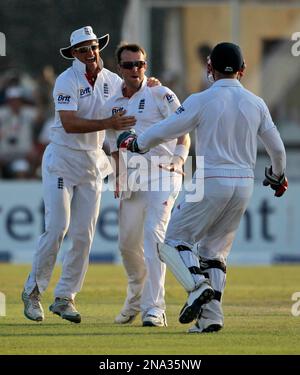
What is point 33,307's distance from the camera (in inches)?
449

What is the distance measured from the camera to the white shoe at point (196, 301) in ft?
32.4

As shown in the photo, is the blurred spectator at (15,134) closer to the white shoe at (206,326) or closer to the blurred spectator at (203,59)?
the blurred spectator at (203,59)

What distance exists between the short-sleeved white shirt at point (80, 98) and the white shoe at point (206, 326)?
1994 millimetres

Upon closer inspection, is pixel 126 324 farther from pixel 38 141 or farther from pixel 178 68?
pixel 178 68

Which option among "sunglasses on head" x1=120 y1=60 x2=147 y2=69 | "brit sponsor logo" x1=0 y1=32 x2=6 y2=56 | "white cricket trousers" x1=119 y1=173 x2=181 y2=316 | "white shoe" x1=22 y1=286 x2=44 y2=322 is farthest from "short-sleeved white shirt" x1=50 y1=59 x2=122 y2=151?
"brit sponsor logo" x1=0 y1=32 x2=6 y2=56

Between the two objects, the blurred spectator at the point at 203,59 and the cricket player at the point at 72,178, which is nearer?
the cricket player at the point at 72,178

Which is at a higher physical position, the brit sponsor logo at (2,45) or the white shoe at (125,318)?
the brit sponsor logo at (2,45)

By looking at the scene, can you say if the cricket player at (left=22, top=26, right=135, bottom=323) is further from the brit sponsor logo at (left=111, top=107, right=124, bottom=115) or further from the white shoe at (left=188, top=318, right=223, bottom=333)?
the white shoe at (left=188, top=318, right=223, bottom=333)

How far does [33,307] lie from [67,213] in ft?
2.80

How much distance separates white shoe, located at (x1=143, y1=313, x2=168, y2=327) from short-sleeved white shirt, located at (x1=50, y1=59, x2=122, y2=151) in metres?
1.58

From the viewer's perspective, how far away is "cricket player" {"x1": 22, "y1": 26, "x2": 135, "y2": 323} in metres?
11.4

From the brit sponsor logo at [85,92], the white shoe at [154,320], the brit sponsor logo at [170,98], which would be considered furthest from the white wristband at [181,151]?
the white shoe at [154,320]

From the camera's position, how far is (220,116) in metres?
10.1

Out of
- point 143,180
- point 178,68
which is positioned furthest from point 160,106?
point 178,68
